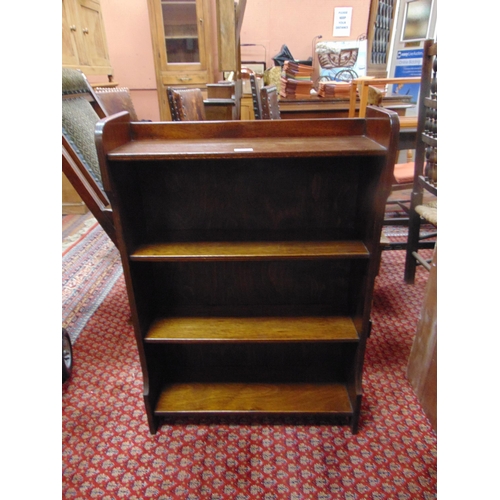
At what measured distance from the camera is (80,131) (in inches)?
68.2

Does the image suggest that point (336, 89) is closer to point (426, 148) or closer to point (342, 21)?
point (342, 21)

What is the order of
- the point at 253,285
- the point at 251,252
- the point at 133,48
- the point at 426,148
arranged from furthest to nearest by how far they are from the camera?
the point at 133,48
the point at 426,148
the point at 253,285
the point at 251,252

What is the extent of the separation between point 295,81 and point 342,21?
1.98 m

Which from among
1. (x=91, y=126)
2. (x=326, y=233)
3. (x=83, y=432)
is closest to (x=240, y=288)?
(x=326, y=233)

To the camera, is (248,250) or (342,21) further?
(342,21)

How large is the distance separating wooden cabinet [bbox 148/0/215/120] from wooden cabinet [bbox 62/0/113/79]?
0.69 m

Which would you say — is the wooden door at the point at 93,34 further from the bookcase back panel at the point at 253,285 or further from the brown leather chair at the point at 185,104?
the bookcase back panel at the point at 253,285

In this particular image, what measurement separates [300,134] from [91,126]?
1.22 metres

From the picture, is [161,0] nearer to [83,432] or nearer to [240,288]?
[240,288]

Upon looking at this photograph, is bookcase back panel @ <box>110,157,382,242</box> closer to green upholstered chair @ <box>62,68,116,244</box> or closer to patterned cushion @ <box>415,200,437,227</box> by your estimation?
green upholstered chair @ <box>62,68,116,244</box>

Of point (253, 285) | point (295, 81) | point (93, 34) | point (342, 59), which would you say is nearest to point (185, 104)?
point (253, 285)

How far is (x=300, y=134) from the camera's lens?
1185mm

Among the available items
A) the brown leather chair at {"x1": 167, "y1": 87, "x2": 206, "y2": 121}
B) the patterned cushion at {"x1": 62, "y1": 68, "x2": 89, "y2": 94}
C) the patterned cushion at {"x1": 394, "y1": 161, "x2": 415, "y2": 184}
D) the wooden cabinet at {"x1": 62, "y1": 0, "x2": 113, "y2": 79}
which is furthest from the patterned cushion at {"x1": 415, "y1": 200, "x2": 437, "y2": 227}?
the wooden cabinet at {"x1": 62, "y1": 0, "x2": 113, "y2": 79}

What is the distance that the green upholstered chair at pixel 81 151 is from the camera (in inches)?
62.7
